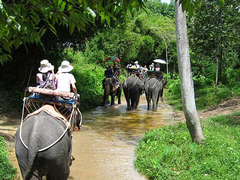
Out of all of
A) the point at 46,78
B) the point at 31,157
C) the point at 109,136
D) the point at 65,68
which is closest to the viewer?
the point at 31,157

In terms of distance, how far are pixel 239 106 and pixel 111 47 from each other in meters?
18.5

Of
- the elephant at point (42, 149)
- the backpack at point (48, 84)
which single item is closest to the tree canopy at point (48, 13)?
the elephant at point (42, 149)

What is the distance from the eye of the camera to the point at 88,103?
50.4 feet

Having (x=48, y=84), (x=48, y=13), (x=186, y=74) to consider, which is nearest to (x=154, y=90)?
(x=186, y=74)

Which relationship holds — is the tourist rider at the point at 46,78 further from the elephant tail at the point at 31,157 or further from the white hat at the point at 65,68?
the elephant tail at the point at 31,157

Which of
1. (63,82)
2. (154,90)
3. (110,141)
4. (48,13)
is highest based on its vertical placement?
(48,13)

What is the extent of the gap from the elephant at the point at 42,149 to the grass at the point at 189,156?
204 cm

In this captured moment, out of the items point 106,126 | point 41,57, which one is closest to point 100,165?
point 106,126

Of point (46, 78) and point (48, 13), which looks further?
point (46, 78)

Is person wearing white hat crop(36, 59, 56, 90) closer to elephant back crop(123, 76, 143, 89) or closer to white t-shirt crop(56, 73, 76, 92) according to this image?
white t-shirt crop(56, 73, 76, 92)

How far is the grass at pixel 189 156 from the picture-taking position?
5434 mm

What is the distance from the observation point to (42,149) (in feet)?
13.2

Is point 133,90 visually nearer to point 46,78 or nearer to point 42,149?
point 46,78

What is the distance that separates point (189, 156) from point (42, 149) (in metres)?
3.26
